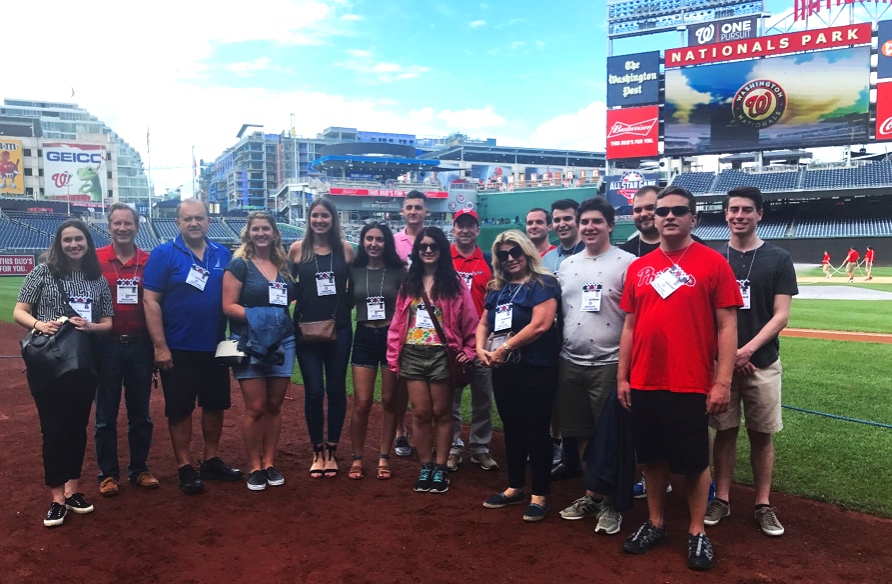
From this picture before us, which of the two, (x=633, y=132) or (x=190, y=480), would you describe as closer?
(x=190, y=480)

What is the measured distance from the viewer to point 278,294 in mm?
4410

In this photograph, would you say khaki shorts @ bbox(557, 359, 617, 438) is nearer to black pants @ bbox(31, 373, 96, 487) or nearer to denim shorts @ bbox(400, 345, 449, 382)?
denim shorts @ bbox(400, 345, 449, 382)

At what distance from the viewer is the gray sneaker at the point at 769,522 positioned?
11.6 ft

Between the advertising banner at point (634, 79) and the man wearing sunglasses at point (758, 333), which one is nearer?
the man wearing sunglasses at point (758, 333)

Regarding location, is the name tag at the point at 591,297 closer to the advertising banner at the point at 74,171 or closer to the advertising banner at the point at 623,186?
the advertising banner at the point at 623,186

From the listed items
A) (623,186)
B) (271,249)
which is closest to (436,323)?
(271,249)

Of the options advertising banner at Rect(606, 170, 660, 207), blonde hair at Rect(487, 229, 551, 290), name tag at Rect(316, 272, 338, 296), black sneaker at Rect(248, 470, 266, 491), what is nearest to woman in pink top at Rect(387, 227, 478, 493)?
blonde hair at Rect(487, 229, 551, 290)

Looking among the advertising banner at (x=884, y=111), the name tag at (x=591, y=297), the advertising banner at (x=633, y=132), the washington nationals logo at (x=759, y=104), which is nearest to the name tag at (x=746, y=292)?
the name tag at (x=591, y=297)

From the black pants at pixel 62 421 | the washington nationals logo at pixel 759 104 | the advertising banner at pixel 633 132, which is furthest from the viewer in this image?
the advertising banner at pixel 633 132

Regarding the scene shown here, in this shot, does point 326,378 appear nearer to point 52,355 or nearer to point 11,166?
point 52,355

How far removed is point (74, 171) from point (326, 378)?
56.2 m

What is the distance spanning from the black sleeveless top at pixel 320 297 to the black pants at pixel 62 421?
145cm

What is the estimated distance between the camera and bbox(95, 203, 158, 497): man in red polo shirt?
4281mm

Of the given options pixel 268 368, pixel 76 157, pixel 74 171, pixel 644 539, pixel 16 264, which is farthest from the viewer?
pixel 74 171
